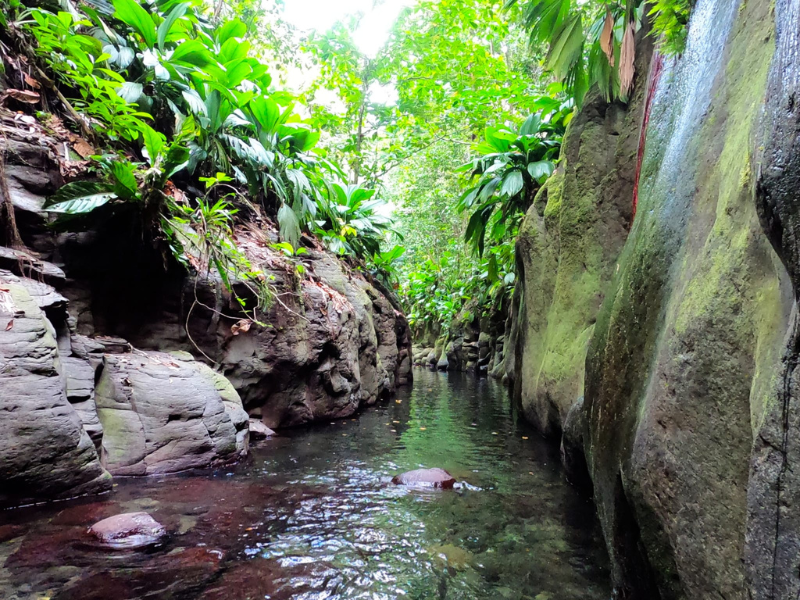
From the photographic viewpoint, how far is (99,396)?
336 centimetres

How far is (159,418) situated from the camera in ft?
11.4

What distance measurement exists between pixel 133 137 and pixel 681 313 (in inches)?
204

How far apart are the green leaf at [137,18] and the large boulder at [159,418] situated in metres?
4.10

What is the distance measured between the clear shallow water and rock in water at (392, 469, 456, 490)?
10 cm

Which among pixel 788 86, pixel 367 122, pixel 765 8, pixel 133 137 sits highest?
pixel 367 122

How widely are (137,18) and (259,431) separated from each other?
5098mm

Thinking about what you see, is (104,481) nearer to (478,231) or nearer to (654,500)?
(654,500)

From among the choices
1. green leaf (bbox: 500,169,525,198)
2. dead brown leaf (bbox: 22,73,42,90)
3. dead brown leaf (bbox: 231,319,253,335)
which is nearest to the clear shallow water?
dead brown leaf (bbox: 231,319,253,335)

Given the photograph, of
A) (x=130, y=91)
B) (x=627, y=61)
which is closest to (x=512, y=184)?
(x=627, y=61)

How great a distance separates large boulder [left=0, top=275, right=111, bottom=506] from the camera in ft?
8.23

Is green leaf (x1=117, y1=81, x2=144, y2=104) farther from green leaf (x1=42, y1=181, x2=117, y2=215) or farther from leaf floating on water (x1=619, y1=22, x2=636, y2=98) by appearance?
leaf floating on water (x1=619, y1=22, x2=636, y2=98)

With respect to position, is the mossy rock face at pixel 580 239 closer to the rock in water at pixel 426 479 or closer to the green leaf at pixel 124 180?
the rock in water at pixel 426 479

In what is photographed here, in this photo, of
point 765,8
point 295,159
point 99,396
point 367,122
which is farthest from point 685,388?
point 367,122

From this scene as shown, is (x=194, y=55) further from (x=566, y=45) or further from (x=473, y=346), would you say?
(x=473, y=346)
